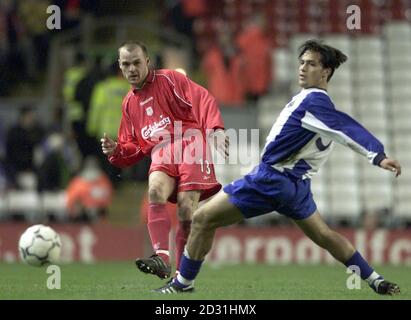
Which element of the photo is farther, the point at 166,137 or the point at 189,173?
the point at 166,137

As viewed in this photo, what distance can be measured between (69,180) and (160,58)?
2393 mm

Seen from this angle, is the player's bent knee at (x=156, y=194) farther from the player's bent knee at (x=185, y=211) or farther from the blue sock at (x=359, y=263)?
the blue sock at (x=359, y=263)

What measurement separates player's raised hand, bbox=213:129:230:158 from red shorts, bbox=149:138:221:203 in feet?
1.29

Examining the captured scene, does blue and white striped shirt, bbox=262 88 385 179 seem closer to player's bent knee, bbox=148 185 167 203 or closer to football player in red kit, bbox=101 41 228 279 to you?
football player in red kit, bbox=101 41 228 279

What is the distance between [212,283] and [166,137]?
1615 mm

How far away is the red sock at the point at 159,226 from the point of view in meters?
8.97

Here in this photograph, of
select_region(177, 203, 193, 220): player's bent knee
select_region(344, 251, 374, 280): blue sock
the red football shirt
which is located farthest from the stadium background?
select_region(344, 251, 374, 280): blue sock

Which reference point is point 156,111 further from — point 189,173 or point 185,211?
point 185,211

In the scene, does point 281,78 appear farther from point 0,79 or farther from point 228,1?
point 0,79

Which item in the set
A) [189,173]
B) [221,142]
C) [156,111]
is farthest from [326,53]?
[156,111]

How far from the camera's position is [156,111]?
944cm

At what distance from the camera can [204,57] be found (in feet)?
66.7

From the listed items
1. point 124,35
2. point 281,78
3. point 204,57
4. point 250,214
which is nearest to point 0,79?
point 124,35
